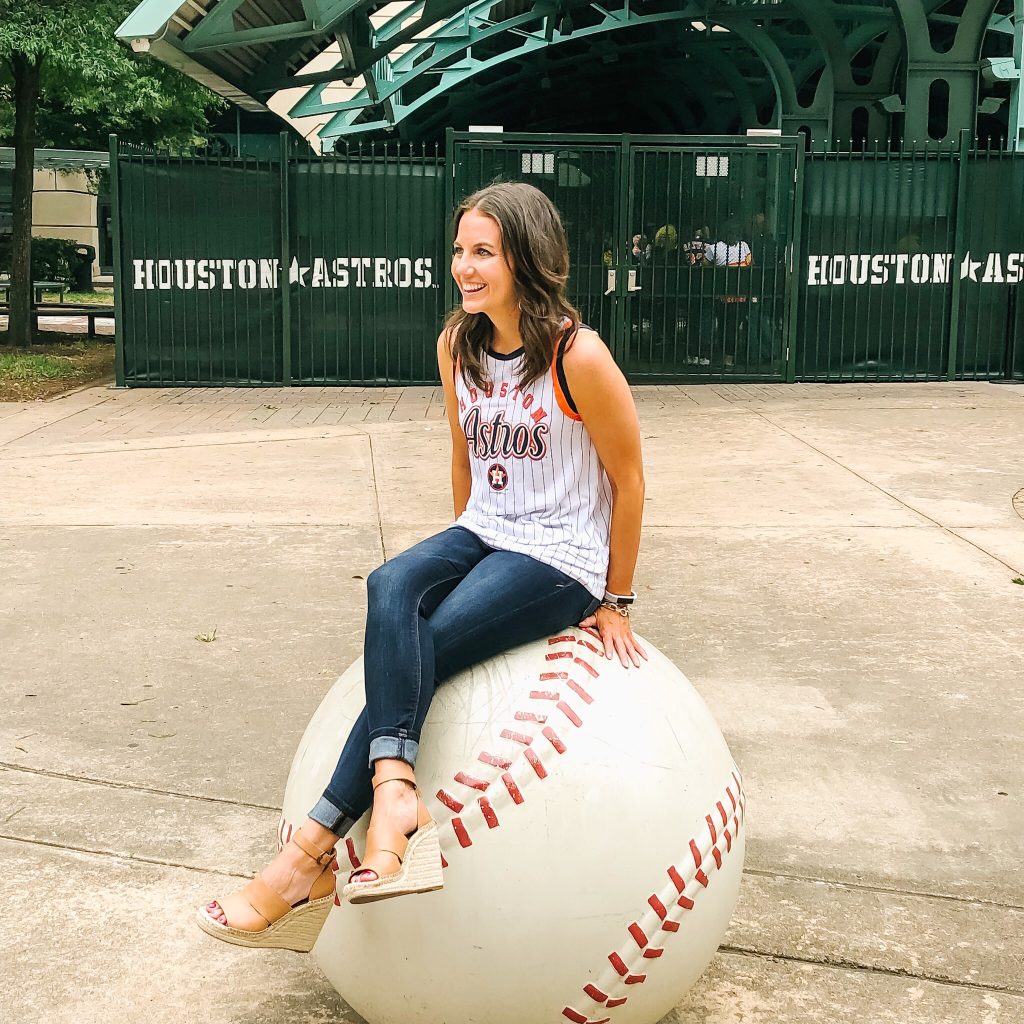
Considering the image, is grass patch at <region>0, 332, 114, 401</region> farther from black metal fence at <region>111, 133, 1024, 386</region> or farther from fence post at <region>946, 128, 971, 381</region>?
fence post at <region>946, 128, 971, 381</region>

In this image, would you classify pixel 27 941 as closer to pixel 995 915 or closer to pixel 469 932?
pixel 469 932

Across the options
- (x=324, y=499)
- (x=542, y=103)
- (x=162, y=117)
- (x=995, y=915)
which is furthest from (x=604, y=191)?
(x=542, y=103)

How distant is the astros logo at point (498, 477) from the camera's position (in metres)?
3.34

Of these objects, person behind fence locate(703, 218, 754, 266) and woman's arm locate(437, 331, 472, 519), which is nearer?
woman's arm locate(437, 331, 472, 519)

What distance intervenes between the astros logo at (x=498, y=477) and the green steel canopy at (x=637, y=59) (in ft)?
34.6

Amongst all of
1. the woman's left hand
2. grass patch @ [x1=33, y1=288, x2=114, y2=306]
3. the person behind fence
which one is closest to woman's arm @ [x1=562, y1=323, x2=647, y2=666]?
the woman's left hand

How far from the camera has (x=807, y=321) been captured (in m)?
15.0

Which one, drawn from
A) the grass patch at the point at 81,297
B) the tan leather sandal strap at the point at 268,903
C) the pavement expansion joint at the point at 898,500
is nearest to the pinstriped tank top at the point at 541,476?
the tan leather sandal strap at the point at 268,903

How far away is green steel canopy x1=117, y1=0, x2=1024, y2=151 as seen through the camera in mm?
14648

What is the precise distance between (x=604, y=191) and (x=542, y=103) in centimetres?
1890

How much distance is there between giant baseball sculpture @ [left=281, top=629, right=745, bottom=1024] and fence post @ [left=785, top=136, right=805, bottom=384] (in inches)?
491

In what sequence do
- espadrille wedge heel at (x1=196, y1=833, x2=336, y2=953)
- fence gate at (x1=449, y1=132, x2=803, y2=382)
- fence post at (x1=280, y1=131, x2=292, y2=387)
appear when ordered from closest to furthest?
espadrille wedge heel at (x1=196, y1=833, x2=336, y2=953), fence post at (x1=280, y1=131, x2=292, y2=387), fence gate at (x1=449, y1=132, x2=803, y2=382)

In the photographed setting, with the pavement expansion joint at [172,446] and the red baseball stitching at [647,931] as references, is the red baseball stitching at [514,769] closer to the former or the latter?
the red baseball stitching at [647,931]

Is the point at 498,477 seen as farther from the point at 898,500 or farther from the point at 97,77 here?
the point at 97,77
